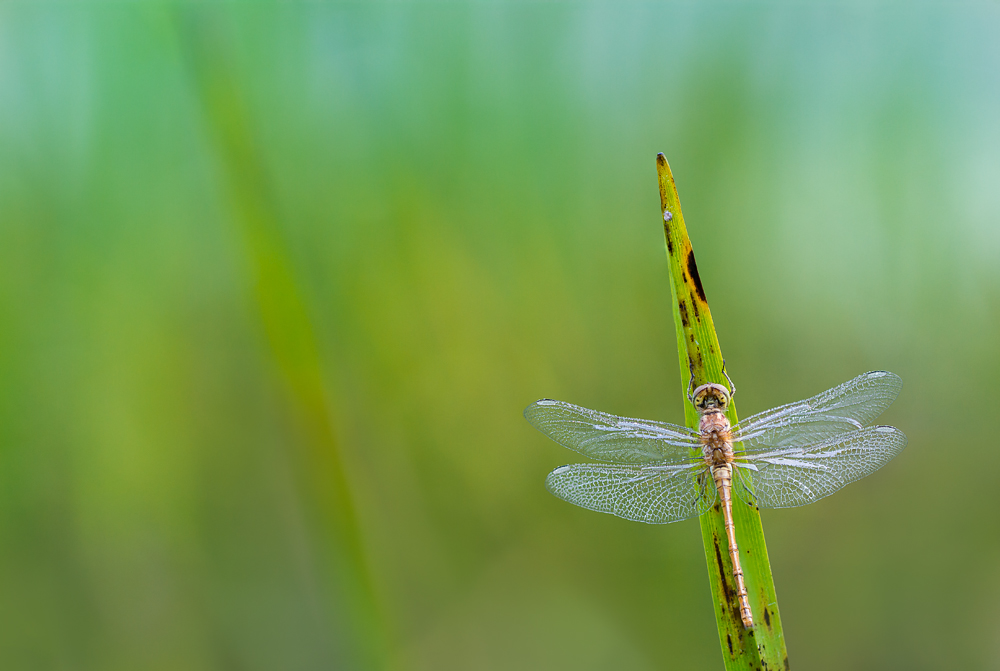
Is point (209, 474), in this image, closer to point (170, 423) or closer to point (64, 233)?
point (170, 423)

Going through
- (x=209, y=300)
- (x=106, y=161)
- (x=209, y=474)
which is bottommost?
(x=209, y=474)

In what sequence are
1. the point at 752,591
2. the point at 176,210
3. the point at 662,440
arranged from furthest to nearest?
the point at 176,210, the point at 662,440, the point at 752,591

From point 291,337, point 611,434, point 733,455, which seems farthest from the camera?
point 291,337

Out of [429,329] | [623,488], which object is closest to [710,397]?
[623,488]

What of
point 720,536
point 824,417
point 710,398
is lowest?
point 720,536

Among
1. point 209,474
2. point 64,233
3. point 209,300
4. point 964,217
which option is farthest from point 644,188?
point 64,233

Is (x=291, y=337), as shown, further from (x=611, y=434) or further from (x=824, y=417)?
(x=824, y=417)

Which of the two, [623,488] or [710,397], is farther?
[623,488]

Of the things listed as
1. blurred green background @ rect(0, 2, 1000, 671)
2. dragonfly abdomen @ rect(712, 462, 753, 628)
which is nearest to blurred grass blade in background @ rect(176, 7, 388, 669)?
blurred green background @ rect(0, 2, 1000, 671)
